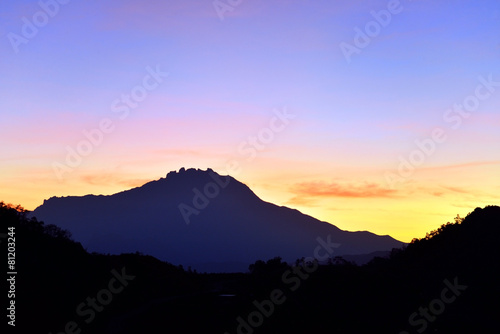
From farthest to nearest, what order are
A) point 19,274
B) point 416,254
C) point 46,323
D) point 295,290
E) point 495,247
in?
point 416,254, point 495,247, point 295,290, point 19,274, point 46,323

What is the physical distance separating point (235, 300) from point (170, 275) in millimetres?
19035

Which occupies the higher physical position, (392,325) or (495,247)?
(495,247)

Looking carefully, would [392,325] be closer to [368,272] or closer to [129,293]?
[368,272]

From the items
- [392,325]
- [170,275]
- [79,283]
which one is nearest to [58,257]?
[79,283]

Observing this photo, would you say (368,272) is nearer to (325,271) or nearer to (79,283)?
(325,271)

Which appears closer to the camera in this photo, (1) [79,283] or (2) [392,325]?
(2) [392,325]

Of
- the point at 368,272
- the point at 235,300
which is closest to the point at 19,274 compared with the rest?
the point at 235,300

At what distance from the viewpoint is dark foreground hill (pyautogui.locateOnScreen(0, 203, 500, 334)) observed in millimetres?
27562

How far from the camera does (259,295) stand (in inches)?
1369

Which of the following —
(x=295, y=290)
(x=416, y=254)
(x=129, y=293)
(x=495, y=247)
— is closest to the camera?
(x=295, y=290)

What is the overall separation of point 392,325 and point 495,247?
24946 millimetres

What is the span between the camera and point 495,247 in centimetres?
4856

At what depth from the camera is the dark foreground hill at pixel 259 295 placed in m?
27.6

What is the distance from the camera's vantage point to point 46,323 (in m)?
27.2
